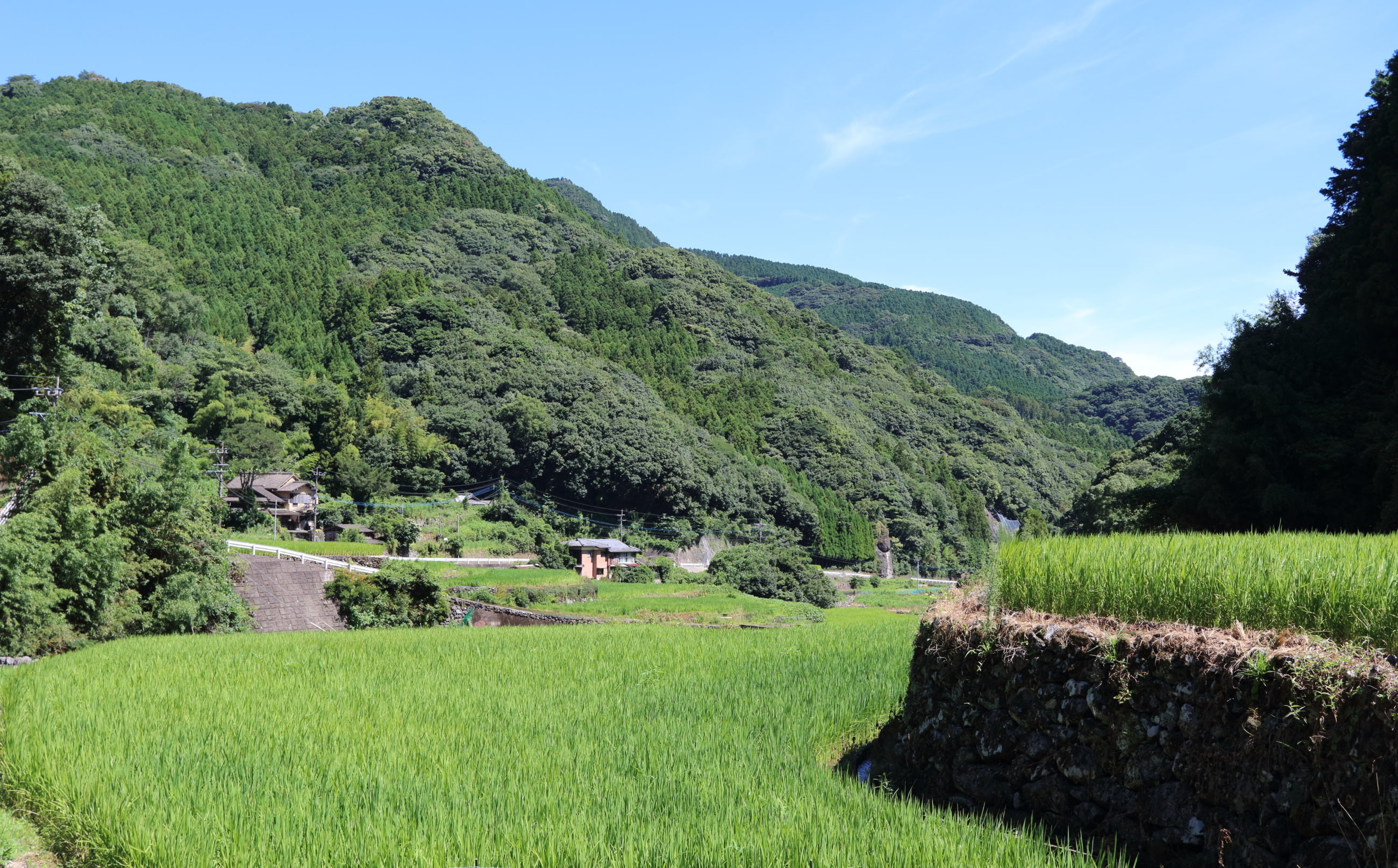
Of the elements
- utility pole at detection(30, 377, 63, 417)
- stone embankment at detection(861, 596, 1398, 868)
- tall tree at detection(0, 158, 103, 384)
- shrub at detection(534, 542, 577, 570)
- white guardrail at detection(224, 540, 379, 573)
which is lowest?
shrub at detection(534, 542, 577, 570)

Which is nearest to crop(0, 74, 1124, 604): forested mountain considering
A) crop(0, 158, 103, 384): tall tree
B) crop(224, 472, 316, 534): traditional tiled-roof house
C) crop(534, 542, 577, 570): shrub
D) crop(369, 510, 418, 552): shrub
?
crop(0, 158, 103, 384): tall tree

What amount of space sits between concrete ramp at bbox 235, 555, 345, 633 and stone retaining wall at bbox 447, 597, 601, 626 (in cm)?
454

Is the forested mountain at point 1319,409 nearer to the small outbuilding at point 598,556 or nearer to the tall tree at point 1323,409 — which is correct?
the tall tree at point 1323,409

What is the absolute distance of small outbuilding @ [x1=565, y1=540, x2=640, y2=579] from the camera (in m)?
56.5

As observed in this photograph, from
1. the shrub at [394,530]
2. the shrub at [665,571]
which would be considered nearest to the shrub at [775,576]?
the shrub at [665,571]

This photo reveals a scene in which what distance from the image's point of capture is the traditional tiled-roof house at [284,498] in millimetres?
54469

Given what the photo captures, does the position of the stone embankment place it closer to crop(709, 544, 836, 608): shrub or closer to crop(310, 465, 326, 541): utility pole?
crop(709, 544, 836, 608): shrub

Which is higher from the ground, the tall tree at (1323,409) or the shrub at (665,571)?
the tall tree at (1323,409)

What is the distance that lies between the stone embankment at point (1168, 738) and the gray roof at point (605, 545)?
2025 inches

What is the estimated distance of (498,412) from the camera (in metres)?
77.8

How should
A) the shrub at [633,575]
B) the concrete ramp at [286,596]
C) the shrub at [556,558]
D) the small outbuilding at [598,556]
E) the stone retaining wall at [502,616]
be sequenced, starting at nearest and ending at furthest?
the concrete ramp at [286,596], the stone retaining wall at [502,616], the shrub at [556,558], the shrub at [633,575], the small outbuilding at [598,556]

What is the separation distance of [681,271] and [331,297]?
211 ft

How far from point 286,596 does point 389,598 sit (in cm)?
303

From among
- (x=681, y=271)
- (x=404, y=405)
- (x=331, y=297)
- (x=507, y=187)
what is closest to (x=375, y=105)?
(x=507, y=187)
